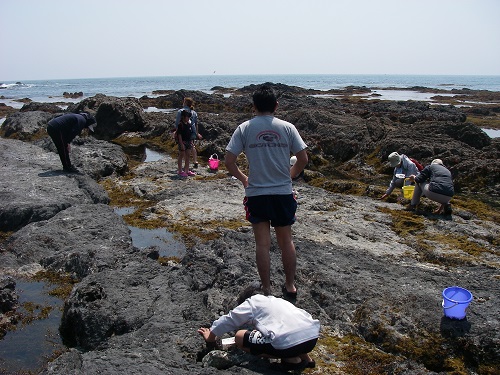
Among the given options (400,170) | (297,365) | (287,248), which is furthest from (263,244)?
(400,170)

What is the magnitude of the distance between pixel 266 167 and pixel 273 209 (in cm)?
47

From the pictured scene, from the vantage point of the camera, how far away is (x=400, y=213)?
345 inches

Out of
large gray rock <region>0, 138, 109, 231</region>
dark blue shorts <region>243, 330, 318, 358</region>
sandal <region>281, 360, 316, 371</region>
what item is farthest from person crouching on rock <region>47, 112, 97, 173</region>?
sandal <region>281, 360, 316, 371</region>

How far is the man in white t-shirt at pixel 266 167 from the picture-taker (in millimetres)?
4609

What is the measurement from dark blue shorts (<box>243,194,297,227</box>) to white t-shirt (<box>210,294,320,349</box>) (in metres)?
1.05

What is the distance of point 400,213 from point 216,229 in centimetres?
383

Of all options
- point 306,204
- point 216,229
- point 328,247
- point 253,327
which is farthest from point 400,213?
point 253,327

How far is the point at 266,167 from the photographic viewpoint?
4.62m

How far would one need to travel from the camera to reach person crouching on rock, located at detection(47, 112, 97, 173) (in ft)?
33.9

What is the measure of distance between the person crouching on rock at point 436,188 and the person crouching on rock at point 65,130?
26.7 feet

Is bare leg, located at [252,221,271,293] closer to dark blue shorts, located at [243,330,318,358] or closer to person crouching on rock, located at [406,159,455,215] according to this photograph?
dark blue shorts, located at [243,330,318,358]

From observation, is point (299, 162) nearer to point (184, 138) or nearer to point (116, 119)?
point (184, 138)

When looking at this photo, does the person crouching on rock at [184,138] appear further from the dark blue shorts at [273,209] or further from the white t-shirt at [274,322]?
the white t-shirt at [274,322]

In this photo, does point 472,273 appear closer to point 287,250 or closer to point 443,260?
point 443,260
